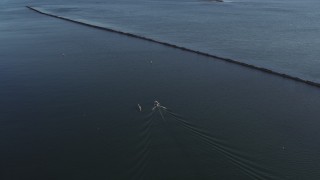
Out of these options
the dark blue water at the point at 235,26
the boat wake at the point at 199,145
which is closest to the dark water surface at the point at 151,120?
the boat wake at the point at 199,145

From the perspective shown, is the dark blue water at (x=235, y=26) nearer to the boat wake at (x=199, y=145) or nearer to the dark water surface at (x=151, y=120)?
the dark water surface at (x=151, y=120)

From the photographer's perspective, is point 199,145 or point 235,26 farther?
point 235,26

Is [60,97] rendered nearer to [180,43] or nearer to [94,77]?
[94,77]

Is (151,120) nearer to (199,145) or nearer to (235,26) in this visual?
(199,145)

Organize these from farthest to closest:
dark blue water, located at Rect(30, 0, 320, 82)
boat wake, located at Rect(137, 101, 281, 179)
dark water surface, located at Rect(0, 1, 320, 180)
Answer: dark blue water, located at Rect(30, 0, 320, 82) < dark water surface, located at Rect(0, 1, 320, 180) < boat wake, located at Rect(137, 101, 281, 179)

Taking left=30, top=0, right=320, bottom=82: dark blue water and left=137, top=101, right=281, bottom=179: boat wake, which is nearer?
left=137, top=101, right=281, bottom=179: boat wake

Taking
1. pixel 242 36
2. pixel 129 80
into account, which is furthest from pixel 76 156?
pixel 242 36

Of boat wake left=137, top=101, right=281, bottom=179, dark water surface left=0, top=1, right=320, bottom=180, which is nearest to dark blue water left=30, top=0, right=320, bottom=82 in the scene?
dark water surface left=0, top=1, right=320, bottom=180

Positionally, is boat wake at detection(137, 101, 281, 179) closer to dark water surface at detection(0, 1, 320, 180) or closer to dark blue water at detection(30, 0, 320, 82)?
dark water surface at detection(0, 1, 320, 180)

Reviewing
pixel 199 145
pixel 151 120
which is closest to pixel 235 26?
pixel 151 120
